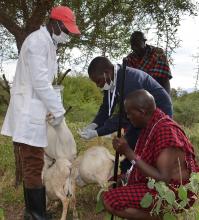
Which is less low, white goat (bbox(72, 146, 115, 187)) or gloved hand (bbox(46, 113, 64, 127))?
gloved hand (bbox(46, 113, 64, 127))

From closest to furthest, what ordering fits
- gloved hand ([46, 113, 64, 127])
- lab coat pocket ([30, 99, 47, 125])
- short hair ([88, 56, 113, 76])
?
1. short hair ([88, 56, 113, 76])
2. lab coat pocket ([30, 99, 47, 125])
3. gloved hand ([46, 113, 64, 127])

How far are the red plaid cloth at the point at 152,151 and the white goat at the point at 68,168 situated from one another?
1.20m

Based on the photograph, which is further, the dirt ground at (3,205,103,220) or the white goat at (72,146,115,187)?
the dirt ground at (3,205,103,220)

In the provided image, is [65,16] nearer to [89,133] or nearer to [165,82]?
[89,133]

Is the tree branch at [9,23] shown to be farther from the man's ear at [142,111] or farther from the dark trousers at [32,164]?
the man's ear at [142,111]

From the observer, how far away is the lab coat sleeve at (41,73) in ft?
15.8

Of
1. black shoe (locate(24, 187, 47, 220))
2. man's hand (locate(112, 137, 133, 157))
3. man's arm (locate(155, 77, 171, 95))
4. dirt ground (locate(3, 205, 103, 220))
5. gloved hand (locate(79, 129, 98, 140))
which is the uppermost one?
man's arm (locate(155, 77, 171, 95))

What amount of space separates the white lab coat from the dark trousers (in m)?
0.10

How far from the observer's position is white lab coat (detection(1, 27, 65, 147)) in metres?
4.83

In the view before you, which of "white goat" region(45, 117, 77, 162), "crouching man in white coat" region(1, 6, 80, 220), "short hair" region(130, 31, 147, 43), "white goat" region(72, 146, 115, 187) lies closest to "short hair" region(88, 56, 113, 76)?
"crouching man in white coat" region(1, 6, 80, 220)

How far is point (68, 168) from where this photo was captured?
5.45 meters

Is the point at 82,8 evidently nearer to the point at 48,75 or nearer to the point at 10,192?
the point at 48,75

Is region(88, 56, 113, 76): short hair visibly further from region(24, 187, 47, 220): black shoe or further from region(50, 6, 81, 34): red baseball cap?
region(24, 187, 47, 220): black shoe

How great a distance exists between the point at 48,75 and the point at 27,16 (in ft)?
5.63
